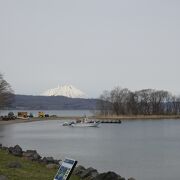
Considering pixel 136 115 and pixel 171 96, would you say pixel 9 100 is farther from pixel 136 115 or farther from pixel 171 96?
pixel 171 96

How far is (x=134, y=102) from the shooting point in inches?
6009

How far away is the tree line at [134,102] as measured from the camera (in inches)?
6019

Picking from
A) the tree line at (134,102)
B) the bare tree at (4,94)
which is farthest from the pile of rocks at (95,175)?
the tree line at (134,102)

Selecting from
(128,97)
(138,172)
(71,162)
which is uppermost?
(128,97)

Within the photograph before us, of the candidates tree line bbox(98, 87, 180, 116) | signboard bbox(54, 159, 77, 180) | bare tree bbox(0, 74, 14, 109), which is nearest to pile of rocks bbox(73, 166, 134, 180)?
signboard bbox(54, 159, 77, 180)

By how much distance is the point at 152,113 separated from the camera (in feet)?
534

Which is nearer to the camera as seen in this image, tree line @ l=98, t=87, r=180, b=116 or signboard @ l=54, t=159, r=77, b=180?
signboard @ l=54, t=159, r=77, b=180

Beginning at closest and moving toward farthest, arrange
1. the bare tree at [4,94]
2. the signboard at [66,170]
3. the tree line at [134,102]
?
1. the signboard at [66,170]
2. the bare tree at [4,94]
3. the tree line at [134,102]

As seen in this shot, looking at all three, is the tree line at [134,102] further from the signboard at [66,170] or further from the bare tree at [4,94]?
the signboard at [66,170]

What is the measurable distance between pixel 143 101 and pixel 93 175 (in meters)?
139

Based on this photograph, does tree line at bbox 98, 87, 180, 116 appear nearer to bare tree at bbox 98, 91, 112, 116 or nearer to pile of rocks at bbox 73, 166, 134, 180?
bare tree at bbox 98, 91, 112, 116

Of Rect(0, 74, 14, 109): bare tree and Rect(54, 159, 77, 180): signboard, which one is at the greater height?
Answer: Rect(0, 74, 14, 109): bare tree

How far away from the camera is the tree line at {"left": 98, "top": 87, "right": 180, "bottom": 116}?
502 feet

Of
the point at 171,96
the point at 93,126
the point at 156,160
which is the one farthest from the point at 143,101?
the point at 156,160
